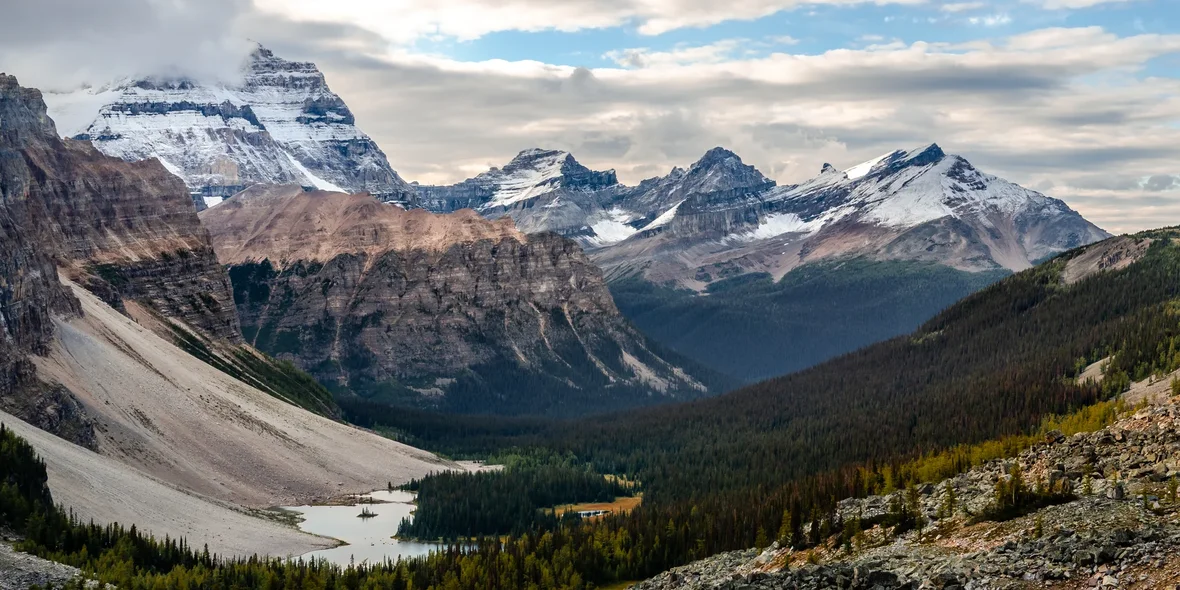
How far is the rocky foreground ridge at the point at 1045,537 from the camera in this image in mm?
84312

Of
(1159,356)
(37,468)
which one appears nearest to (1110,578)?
(1159,356)

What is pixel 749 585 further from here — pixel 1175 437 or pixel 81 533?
pixel 81 533

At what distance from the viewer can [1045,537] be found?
90.8 m

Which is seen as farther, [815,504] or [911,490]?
[815,504]

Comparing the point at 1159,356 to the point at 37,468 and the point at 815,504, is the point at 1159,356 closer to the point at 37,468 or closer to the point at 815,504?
the point at 815,504

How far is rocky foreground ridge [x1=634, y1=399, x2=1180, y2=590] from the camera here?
84.3m

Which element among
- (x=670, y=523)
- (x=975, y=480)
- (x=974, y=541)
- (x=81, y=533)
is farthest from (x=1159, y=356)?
(x=81, y=533)

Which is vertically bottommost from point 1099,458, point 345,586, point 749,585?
point 345,586

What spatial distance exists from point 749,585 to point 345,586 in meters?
68.9

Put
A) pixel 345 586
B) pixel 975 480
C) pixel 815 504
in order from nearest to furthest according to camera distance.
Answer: pixel 975 480 < pixel 815 504 < pixel 345 586

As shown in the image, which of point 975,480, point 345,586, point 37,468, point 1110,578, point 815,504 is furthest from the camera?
point 37,468

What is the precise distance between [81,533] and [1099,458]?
4401 inches

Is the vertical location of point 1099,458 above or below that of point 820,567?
above

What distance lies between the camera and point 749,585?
10100 centimetres
